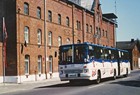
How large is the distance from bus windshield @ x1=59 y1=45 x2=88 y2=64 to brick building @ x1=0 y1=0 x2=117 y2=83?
986 cm

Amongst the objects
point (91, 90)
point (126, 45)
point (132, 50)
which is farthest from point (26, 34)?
point (126, 45)

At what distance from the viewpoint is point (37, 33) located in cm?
4131

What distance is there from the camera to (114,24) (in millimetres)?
81250

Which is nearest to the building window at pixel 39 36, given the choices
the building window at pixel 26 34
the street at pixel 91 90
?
the building window at pixel 26 34

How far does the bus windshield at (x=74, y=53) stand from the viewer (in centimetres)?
2639

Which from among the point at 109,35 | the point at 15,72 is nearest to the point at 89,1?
the point at 109,35

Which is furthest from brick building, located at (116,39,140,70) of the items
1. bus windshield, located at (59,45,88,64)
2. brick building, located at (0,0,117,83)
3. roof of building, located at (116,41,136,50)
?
bus windshield, located at (59,45,88,64)

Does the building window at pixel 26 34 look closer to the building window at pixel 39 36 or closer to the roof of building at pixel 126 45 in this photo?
the building window at pixel 39 36

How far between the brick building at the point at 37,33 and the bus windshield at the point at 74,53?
9863 mm

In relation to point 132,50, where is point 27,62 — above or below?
below

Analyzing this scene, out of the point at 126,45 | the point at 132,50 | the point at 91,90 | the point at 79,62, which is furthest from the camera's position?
the point at 126,45

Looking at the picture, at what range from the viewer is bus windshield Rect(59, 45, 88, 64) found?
26391 mm

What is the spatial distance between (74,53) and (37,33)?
15330 millimetres

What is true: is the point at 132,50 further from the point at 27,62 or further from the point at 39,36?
the point at 27,62
